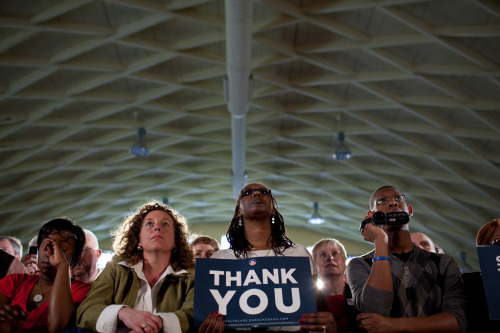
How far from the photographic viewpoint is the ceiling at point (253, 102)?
1166 centimetres

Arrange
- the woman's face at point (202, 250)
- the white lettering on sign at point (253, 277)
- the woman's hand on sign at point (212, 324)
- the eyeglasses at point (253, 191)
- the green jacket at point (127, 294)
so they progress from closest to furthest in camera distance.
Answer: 1. the woman's hand on sign at point (212, 324)
2. the white lettering on sign at point (253, 277)
3. the green jacket at point (127, 294)
4. the eyeglasses at point (253, 191)
5. the woman's face at point (202, 250)

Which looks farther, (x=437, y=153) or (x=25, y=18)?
(x=437, y=153)

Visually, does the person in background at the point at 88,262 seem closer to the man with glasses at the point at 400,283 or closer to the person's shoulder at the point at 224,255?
the person's shoulder at the point at 224,255

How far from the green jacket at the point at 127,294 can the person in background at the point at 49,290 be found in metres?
0.16

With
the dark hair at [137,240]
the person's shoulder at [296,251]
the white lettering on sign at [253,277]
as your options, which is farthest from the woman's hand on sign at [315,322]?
the dark hair at [137,240]

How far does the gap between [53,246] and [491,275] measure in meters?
3.36

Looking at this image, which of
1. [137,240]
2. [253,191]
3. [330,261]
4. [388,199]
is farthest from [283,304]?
[330,261]

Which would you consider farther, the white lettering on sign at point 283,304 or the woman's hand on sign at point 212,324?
the white lettering on sign at point 283,304

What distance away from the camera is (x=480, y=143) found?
51.9ft

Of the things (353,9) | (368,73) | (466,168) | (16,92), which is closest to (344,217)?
(466,168)

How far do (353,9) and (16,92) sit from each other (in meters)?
10.7

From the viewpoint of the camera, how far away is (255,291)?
292 centimetres

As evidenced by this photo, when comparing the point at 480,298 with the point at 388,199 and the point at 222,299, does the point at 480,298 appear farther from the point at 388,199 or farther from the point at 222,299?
the point at 222,299

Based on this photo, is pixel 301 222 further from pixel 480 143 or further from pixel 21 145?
pixel 21 145
